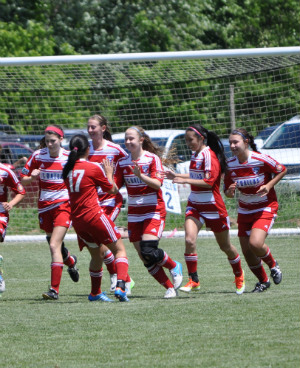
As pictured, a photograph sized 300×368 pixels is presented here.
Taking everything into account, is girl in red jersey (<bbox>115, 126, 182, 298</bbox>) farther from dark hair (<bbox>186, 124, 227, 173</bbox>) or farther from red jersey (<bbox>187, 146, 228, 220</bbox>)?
dark hair (<bbox>186, 124, 227, 173</bbox>)

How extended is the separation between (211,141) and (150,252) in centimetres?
155

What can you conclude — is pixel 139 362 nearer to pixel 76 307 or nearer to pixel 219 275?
pixel 76 307

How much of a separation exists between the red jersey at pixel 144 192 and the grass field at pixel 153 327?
2.77 feet

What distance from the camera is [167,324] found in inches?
245

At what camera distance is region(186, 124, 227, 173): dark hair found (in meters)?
8.34

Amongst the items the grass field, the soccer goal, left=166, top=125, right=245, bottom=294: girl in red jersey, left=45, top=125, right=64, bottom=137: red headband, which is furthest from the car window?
left=45, top=125, right=64, bottom=137: red headband

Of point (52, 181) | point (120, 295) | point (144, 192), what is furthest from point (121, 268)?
point (52, 181)

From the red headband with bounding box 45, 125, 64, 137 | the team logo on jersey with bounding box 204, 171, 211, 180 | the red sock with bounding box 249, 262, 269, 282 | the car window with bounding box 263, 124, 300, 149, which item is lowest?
the red sock with bounding box 249, 262, 269, 282

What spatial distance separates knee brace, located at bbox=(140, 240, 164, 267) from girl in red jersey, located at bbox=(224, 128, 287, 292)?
3.20ft

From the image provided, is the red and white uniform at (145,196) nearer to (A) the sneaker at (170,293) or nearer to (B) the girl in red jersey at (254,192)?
(A) the sneaker at (170,293)

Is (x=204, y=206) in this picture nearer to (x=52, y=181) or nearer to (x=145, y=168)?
(x=145, y=168)

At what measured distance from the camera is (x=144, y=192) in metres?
8.00

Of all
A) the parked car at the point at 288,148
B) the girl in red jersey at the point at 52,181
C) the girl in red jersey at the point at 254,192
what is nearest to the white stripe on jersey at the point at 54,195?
the girl in red jersey at the point at 52,181

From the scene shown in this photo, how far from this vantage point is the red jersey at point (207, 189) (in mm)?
8180
